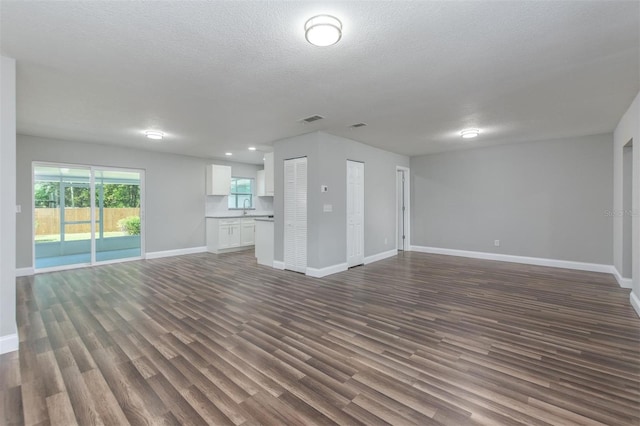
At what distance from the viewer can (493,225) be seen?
21.7 ft

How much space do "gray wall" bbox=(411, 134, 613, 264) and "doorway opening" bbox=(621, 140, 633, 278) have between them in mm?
Result: 1134

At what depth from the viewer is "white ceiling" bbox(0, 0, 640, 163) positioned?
1990mm

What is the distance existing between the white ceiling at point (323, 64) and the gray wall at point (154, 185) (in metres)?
0.98

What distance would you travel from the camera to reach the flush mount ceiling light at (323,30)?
6.65ft

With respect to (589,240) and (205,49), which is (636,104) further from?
(205,49)

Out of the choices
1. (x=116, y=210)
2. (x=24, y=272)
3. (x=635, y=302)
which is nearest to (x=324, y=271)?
(x=635, y=302)

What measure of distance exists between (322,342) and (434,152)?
6108 millimetres

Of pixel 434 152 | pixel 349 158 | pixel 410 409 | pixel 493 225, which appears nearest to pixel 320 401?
pixel 410 409

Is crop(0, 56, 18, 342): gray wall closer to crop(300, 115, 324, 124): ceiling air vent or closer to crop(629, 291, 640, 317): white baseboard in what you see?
crop(300, 115, 324, 124): ceiling air vent

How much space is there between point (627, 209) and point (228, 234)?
8.14 metres

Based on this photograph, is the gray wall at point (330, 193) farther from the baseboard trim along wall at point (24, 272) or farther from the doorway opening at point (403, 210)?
the baseboard trim along wall at point (24, 272)

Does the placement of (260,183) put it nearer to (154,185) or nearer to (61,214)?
(154,185)

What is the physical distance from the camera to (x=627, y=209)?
14.5 ft

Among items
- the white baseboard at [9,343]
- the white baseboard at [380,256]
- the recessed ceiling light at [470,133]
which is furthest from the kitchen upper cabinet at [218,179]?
the recessed ceiling light at [470,133]
